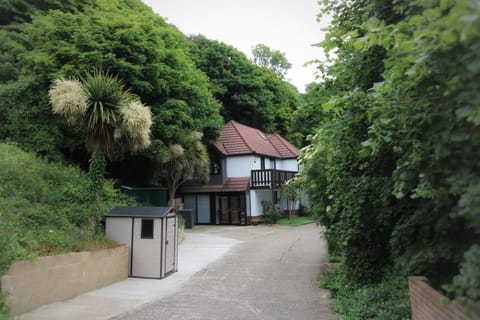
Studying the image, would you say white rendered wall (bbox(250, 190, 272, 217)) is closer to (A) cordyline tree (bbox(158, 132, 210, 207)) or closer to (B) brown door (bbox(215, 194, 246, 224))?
(B) brown door (bbox(215, 194, 246, 224))

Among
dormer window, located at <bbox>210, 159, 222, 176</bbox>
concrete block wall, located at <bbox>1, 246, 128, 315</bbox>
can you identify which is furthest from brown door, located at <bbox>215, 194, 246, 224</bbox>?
concrete block wall, located at <bbox>1, 246, 128, 315</bbox>

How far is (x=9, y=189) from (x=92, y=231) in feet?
7.38

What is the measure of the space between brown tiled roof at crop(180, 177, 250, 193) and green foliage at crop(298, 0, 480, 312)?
1842 centimetres

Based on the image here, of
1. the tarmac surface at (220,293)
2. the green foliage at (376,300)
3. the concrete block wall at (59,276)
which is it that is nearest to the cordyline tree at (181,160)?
the tarmac surface at (220,293)

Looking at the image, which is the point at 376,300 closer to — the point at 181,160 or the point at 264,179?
the point at 181,160

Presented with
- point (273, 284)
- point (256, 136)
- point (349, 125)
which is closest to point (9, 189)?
point (273, 284)

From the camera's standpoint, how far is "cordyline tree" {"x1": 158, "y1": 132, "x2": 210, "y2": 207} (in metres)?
17.4

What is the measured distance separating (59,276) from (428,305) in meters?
6.78

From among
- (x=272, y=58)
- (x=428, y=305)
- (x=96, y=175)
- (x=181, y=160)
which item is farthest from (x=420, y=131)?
(x=272, y=58)

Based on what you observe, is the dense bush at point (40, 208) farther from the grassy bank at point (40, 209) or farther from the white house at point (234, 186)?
the white house at point (234, 186)

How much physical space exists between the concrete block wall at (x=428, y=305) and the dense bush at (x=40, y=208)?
6147 millimetres

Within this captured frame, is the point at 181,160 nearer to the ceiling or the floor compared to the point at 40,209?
nearer to the ceiling

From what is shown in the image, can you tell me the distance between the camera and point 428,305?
→ 142 inches

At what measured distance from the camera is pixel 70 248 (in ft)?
25.2
